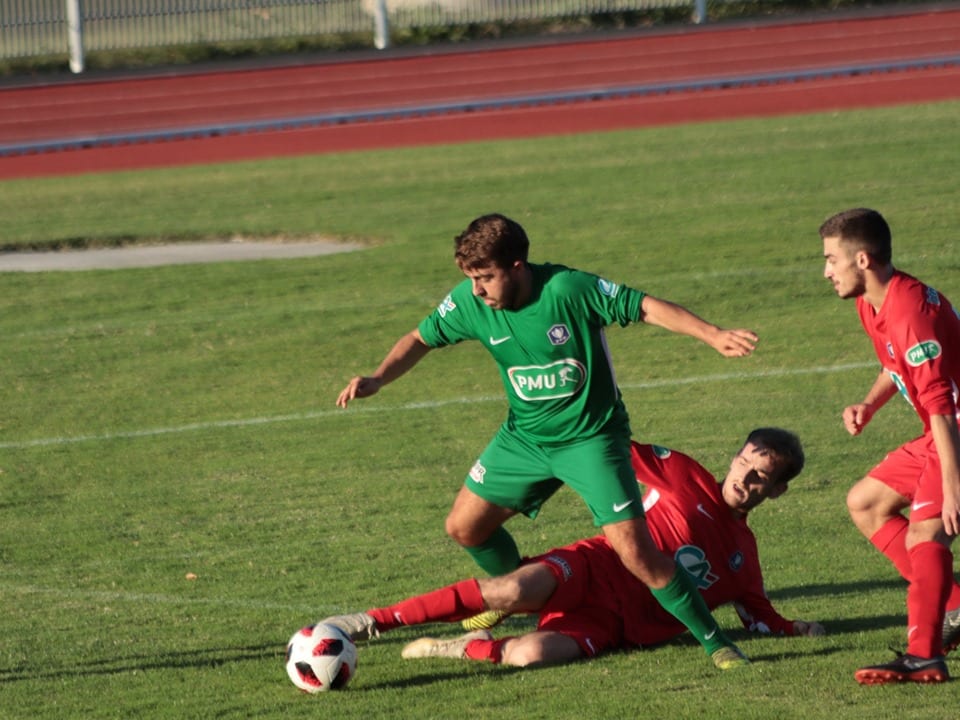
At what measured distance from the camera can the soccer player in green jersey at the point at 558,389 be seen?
6.25m

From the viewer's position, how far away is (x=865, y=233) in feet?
19.9

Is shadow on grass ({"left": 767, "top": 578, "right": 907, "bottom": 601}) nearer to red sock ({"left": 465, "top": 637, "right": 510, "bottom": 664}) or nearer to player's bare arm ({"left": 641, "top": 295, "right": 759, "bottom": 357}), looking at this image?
red sock ({"left": 465, "top": 637, "right": 510, "bottom": 664})

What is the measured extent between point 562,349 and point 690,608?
1.14 m

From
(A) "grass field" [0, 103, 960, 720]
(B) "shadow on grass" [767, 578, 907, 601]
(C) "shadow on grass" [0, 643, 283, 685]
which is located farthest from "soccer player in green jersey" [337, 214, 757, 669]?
(B) "shadow on grass" [767, 578, 907, 601]

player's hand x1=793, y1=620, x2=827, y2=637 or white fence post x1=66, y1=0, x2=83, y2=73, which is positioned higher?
white fence post x1=66, y1=0, x2=83, y2=73

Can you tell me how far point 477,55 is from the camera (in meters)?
30.2

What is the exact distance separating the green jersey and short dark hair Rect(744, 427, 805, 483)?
68 centimetres

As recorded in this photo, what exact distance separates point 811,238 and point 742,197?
203 centimetres

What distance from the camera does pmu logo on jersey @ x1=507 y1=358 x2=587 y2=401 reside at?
6.45m

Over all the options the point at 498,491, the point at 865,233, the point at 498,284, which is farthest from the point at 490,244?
the point at 865,233

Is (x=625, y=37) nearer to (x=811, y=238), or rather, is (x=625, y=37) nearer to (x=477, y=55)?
(x=477, y=55)

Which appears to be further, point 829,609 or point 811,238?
point 811,238

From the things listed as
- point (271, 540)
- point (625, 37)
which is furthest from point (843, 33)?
point (271, 540)

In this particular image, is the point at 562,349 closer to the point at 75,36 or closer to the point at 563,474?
the point at 563,474
